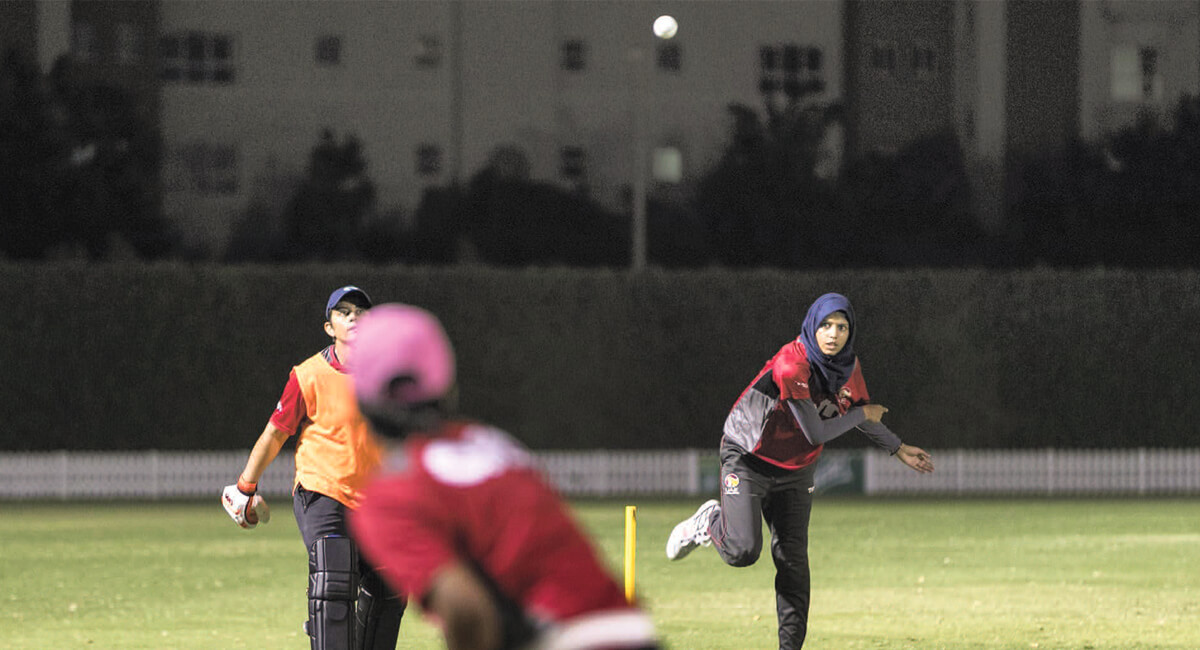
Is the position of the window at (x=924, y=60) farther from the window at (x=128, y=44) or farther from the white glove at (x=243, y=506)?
the white glove at (x=243, y=506)

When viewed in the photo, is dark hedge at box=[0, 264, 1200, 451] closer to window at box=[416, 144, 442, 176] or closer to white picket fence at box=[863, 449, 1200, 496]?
white picket fence at box=[863, 449, 1200, 496]

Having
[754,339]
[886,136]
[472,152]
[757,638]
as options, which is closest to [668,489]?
[754,339]

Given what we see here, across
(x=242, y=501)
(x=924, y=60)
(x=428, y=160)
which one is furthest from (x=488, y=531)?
(x=924, y=60)

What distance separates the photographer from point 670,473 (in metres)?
27.6

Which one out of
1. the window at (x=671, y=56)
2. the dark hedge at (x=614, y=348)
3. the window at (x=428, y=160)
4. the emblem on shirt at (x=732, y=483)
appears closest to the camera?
the emblem on shirt at (x=732, y=483)

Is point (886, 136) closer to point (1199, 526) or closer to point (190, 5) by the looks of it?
point (190, 5)

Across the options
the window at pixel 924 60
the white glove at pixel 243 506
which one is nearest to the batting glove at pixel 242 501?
the white glove at pixel 243 506

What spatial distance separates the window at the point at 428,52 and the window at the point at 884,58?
39.9 ft

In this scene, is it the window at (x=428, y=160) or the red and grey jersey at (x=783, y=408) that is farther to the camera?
the window at (x=428, y=160)

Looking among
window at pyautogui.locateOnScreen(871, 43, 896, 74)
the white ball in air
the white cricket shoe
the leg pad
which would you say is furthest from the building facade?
the leg pad

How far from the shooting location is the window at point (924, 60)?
49375 millimetres

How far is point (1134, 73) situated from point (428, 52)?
19.5 m

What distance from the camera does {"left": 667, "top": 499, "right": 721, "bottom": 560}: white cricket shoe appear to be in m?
10.4

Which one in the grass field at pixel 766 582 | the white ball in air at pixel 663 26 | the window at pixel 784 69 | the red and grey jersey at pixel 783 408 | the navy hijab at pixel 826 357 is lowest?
the grass field at pixel 766 582
